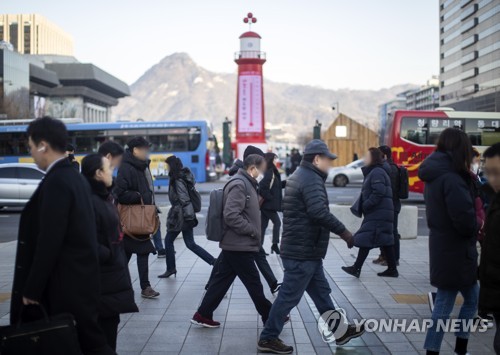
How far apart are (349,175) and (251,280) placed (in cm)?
2762

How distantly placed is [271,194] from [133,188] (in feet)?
13.0

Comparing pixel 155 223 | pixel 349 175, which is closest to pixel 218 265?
pixel 155 223

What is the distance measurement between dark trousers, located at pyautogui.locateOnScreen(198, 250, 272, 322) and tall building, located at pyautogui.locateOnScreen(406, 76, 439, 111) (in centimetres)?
14954

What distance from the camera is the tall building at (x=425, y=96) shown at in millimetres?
157775

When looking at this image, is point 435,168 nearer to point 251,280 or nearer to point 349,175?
point 251,280

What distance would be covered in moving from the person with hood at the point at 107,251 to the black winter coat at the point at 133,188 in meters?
2.84

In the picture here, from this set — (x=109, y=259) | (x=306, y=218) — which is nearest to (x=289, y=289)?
(x=306, y=218)

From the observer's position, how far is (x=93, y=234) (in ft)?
12.2

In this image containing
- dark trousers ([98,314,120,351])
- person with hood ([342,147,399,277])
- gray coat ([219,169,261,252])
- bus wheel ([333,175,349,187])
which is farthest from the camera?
bus wheel ([333,175,349,187])

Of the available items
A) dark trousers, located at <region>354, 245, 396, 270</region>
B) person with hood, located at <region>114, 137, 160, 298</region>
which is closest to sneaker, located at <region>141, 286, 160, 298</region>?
person with hood, located at <region>114, 137, 160, 298</region>

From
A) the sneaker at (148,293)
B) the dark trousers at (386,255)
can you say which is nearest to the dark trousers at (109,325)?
the sneaker at (148,293)

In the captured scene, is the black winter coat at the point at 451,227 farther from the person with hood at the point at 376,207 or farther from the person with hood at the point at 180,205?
the person with hood at the point at 180,205

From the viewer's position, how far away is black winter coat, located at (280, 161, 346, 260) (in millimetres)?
5375

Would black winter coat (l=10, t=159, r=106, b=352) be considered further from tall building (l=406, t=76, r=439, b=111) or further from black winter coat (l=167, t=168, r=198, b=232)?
tall building (l=406, t=76, r=439, b=111)
